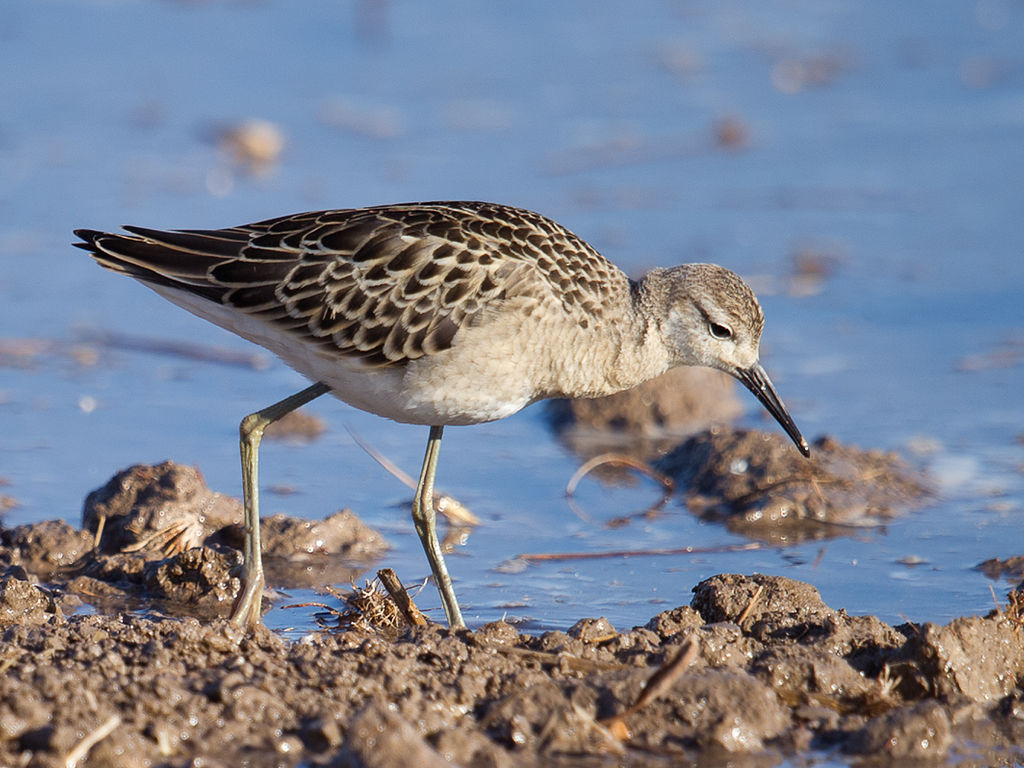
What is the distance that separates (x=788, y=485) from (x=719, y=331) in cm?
151

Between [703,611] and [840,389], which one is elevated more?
[840,389]

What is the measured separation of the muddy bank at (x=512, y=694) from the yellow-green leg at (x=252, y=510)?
1.71 feet

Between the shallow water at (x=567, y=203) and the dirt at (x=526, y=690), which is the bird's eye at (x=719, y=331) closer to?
the shallow water at (x=567, y=203)

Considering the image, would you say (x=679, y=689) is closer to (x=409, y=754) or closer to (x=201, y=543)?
(x=409, y=754)

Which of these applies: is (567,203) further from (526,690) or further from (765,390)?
(526,690)

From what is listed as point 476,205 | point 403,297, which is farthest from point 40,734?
point 476,205

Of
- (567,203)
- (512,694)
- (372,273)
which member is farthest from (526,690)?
(567,203)

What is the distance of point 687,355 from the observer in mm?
7328

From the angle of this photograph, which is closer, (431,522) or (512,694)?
(512,694)

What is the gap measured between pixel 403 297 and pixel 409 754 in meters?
2.56

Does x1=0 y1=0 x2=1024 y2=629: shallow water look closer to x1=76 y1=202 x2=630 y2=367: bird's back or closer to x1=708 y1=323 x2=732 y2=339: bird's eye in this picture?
x1=708 y1=323 x2=732 y2=339: bird's eye

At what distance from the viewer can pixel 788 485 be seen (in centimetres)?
843

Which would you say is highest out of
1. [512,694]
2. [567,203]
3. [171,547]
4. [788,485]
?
[567,203]

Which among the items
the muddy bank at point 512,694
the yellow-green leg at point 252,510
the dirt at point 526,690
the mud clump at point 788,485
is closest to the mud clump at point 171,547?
the yellow-green leg at point 252,510
